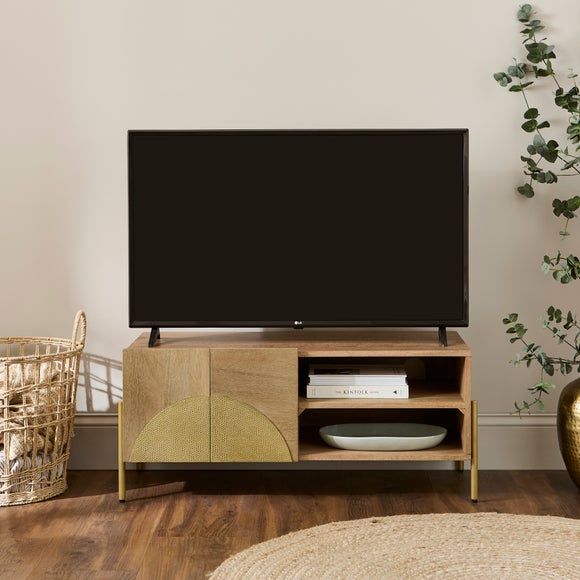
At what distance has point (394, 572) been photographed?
7.28 feet

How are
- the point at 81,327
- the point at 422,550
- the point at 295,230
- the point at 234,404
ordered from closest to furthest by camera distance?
the point at 422,550, the point at 234,404, the point at 295,230, the point at 81,327

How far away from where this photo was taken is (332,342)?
2885mm

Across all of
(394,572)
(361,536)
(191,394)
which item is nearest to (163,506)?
(191,394)

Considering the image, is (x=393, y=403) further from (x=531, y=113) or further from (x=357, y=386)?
(x=531, y=113)

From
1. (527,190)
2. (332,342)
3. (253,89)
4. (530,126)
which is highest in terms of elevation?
(253,89)

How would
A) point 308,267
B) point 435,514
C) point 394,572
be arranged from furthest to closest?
point 308,267 < point 435,514 < point 394,572

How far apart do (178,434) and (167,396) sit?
0.13 metres

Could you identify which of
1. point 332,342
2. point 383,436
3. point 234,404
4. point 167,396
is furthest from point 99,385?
point 383,436

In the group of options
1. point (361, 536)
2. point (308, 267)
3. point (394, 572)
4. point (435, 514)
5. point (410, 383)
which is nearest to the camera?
point (394, 572)

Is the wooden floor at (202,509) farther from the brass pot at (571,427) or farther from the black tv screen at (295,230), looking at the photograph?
the black tv screen at (295,230)

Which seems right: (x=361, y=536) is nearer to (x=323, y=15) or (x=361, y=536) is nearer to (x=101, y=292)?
(x=101, y=292)

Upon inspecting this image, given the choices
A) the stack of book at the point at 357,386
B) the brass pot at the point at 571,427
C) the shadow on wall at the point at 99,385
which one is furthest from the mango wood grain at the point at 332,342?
the brass pot at the point at 571,427

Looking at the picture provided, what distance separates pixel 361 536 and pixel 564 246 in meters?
1.39

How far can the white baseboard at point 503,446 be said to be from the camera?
10.6 ft
